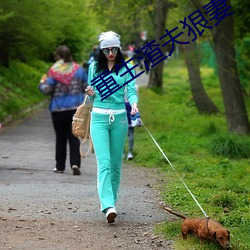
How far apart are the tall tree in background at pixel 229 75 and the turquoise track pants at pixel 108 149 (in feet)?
28.8

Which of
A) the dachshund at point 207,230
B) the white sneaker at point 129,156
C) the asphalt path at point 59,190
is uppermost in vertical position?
the dachshund at point 207,230

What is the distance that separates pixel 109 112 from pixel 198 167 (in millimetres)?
4598

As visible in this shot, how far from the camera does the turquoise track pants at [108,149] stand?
7.29 meters

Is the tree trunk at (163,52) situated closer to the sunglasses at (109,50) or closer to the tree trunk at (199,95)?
the tree trunk at (199,95)

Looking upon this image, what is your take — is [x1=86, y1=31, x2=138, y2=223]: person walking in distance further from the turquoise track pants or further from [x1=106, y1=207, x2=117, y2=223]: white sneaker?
[x1=106, y1=207, x2=117, y2=223]: white sneaker

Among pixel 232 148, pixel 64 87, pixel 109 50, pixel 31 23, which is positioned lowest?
pixel 232 148

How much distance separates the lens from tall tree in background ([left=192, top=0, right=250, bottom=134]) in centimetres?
1594

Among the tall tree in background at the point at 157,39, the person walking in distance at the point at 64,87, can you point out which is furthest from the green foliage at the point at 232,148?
the tall tree in background at the point at 157,39

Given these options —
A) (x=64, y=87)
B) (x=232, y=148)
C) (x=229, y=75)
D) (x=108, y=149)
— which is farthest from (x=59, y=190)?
(x=229, y=75)

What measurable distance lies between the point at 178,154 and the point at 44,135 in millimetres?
4531

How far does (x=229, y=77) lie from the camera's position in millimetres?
16219

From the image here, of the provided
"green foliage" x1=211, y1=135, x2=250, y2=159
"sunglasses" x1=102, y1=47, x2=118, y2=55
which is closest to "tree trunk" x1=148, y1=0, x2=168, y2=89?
"green foliage" x1=211, y1=135, x2=250, y2=159

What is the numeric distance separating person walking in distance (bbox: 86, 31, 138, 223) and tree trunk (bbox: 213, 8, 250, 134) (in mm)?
8685

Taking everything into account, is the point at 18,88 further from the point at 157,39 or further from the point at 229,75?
the point at 229,75
